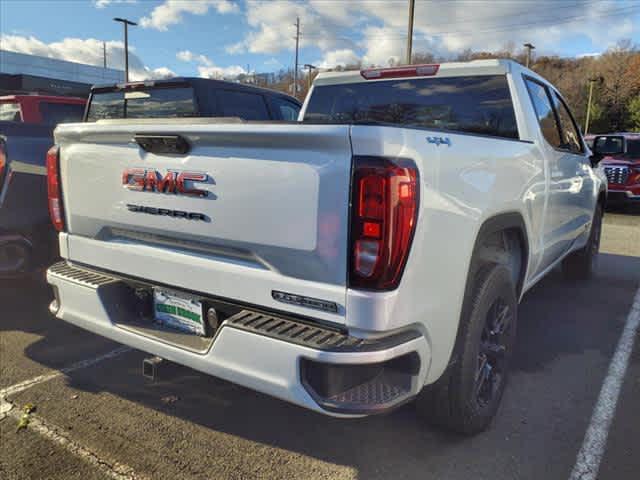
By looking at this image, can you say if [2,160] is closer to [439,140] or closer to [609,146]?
[439,140]

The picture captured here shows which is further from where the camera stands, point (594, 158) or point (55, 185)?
point (594, 158)

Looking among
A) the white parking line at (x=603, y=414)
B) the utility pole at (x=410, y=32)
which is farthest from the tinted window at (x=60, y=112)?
the utility pole at (x=410, y=32)

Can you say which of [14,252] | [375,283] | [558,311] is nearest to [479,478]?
[375,283]

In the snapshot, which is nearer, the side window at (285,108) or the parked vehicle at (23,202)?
the parked vehicle at (23,202)

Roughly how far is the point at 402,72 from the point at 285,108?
301 cm

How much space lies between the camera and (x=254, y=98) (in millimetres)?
5898

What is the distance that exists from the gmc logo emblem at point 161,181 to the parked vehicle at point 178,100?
2403 millimetres

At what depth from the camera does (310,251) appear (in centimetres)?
194

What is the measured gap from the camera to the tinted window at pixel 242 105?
536cm

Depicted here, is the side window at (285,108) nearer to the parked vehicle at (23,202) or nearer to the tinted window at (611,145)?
the parked vehicle at (23,202)

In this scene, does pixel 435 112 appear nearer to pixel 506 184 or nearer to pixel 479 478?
pixel 506 184

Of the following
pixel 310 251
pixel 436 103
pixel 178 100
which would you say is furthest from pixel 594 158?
pixel 310 251

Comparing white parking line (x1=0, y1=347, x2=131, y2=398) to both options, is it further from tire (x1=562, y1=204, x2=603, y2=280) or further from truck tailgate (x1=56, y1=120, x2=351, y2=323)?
tire (x1=562, y1=204, x2=603, y2=280)

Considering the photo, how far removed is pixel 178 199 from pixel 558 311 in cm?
380
